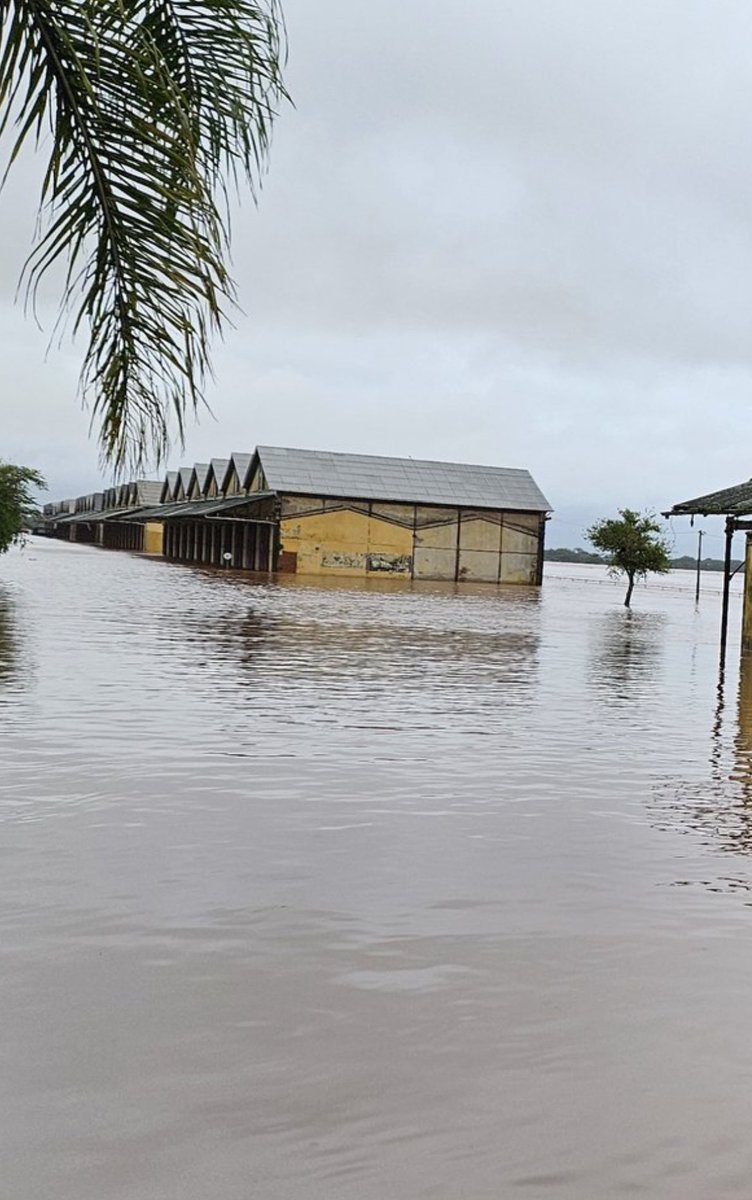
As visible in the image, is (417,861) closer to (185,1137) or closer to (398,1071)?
(398,1071)

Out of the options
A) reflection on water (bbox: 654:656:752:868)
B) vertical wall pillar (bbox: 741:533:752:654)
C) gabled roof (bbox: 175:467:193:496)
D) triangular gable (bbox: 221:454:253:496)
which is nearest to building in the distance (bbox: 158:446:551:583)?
triangular gable (bbox: 221:454:253:496)

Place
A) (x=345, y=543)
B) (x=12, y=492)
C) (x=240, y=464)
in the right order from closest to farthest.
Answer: (x=12, y=492)
(x=345, y=543)
(x=240, y=464)

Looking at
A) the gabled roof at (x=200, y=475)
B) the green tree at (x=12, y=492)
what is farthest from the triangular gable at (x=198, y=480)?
the green tree at (x=12, y=492)

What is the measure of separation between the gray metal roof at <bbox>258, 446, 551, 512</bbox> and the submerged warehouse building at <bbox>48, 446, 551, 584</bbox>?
0.06 m

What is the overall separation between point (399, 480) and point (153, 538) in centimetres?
4422

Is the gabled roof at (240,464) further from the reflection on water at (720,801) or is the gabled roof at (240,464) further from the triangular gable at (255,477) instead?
the reflection on water at (720,801)

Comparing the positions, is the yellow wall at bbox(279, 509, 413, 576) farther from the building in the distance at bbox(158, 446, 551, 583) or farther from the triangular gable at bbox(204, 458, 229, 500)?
the triangular gable at bbox(204, 458, 229, 500)

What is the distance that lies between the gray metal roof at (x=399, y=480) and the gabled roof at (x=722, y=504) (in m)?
32.1

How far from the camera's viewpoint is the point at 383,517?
56875 millimetres

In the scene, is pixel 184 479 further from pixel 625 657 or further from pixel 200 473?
pixel 625 657

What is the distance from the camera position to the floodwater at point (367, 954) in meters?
3.34

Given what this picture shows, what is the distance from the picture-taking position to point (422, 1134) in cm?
343

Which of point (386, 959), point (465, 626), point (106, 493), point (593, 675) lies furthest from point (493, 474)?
point (106, 493)

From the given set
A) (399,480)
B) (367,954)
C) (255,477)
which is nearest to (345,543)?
(399,480)
